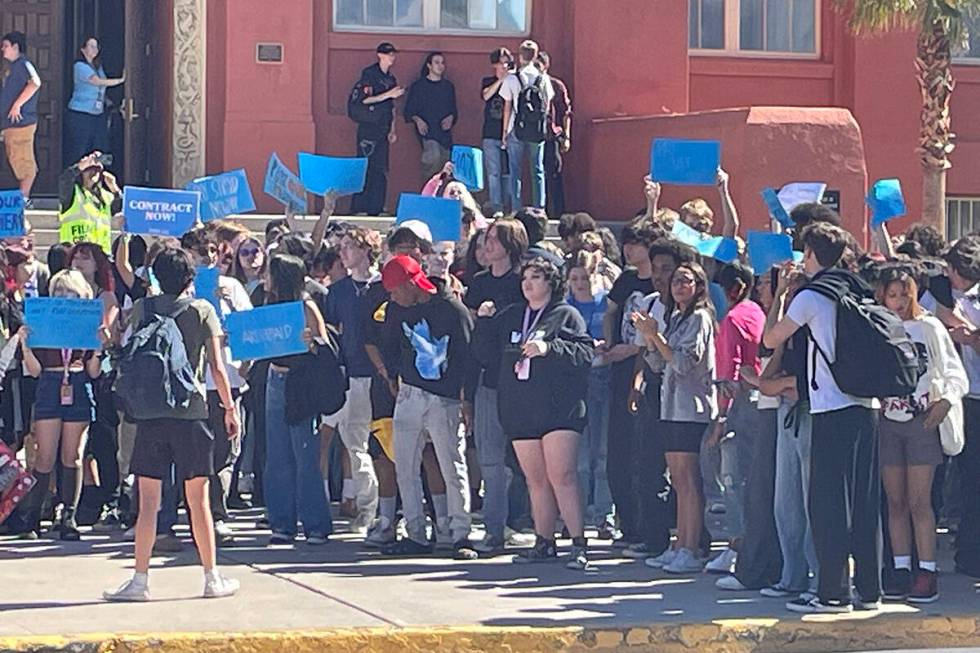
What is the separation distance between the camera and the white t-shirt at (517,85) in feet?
62.0

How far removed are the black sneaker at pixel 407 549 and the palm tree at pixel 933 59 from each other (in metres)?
9.79

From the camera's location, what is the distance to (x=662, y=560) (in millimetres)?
11961

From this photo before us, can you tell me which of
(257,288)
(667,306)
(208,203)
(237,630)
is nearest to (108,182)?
(208,203)

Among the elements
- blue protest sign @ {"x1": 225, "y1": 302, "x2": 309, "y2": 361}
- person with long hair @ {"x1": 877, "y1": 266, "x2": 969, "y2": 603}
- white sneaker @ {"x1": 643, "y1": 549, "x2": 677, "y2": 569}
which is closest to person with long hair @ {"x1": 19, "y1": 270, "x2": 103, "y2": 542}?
blue protest sign @ {"x1": 225, "y1": 302, "x2": 309, "y2": 361}

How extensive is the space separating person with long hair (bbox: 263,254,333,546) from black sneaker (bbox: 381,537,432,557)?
0.67 m

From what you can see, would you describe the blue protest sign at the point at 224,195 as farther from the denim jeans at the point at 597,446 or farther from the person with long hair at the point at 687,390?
the person with long hair at the point at 687,390

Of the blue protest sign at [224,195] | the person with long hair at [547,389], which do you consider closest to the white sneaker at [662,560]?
the person with long hair at [547,389]

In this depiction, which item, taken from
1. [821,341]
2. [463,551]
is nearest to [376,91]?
[463,551]

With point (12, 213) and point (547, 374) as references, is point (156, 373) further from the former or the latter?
point (12, 213)

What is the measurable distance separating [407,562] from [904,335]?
137 inches

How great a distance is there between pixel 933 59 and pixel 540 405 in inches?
412

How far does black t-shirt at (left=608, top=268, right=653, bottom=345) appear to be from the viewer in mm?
12523

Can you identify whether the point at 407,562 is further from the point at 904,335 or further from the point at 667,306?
the point at 904,335

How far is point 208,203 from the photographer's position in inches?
573
